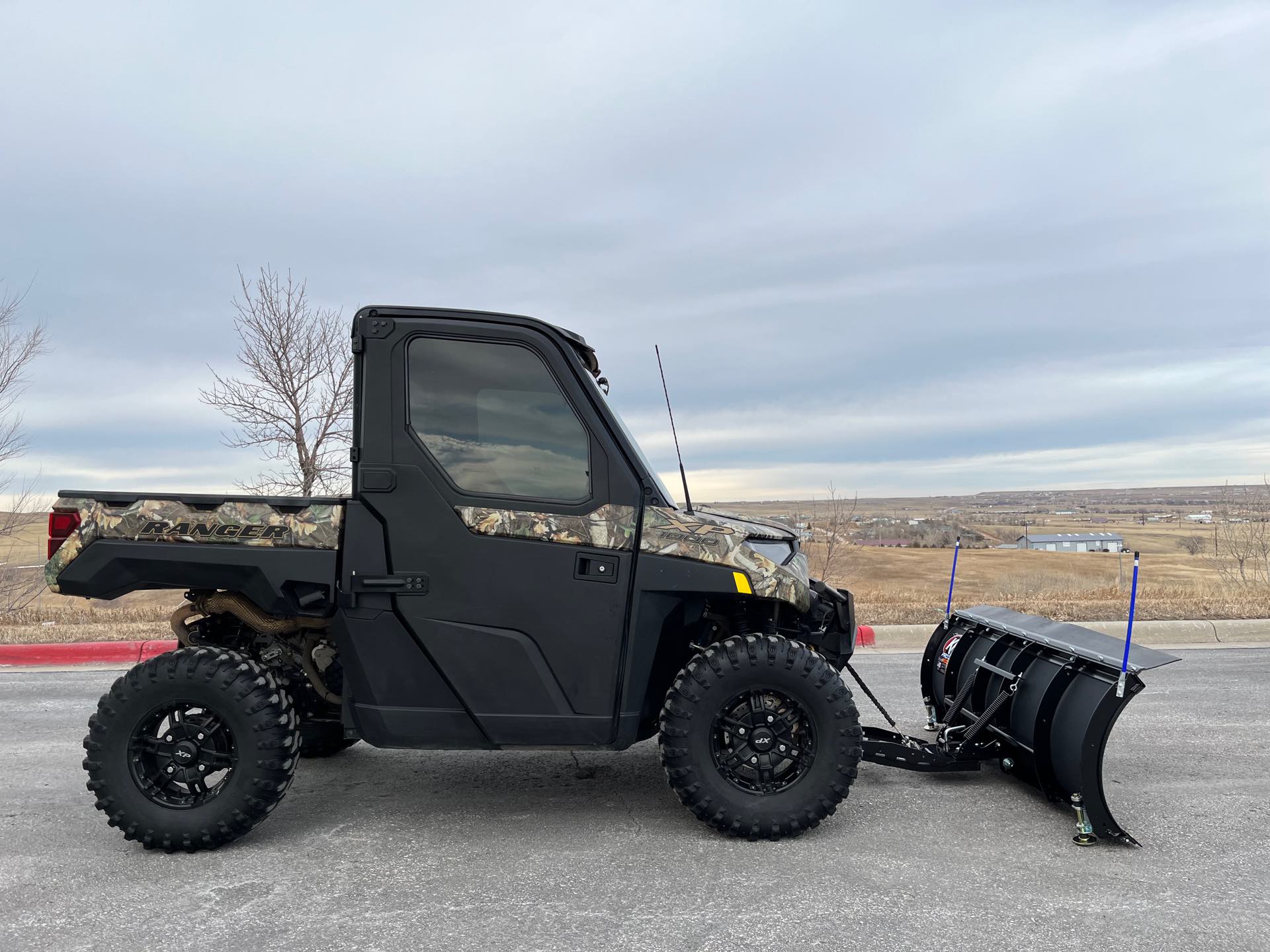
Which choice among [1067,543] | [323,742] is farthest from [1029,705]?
[1067,543]

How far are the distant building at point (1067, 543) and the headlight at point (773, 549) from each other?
4225cm

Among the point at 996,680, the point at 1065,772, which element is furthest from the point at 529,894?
the point at 996,680

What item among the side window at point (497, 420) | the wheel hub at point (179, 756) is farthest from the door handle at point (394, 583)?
the wheel hub at point (179, 756)

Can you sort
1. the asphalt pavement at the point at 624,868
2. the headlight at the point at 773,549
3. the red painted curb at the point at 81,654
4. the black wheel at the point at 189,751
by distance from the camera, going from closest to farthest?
the asphalt pavement at the point at 624,868, the black wheel at the point at 189,751, the headlight at the point at 773,549, the red painted curb at the point at 81,654

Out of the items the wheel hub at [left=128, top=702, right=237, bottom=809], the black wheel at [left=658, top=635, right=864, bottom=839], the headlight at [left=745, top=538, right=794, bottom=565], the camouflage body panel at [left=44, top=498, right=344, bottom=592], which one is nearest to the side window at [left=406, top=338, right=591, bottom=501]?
the camouflage body panel at [left=44, top=498, right=344, bottom=592]

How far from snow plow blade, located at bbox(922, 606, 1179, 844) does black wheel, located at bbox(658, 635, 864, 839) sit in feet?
3.06

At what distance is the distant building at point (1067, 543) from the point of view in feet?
147

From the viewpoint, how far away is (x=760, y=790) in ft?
13.5

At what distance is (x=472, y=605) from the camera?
13.2ft

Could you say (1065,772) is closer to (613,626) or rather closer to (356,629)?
(613,626)

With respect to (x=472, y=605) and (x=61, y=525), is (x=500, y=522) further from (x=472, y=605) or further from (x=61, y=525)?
(x=61, y=525)

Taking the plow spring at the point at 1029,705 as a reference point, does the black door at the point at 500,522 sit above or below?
above

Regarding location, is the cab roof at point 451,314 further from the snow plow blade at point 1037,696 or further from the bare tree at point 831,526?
the bare tree at point 831,526

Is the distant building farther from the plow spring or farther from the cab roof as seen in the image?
the cab roof
